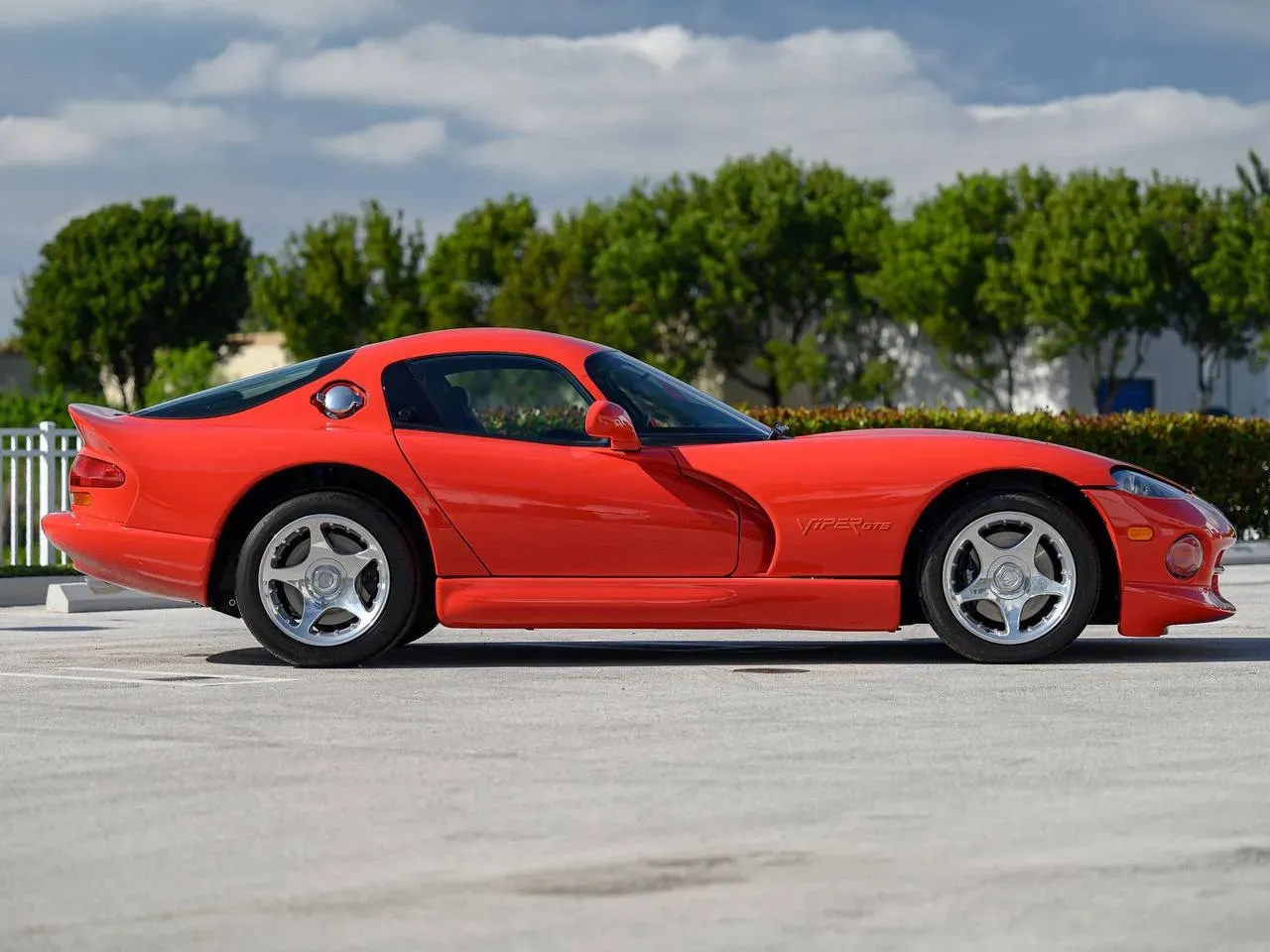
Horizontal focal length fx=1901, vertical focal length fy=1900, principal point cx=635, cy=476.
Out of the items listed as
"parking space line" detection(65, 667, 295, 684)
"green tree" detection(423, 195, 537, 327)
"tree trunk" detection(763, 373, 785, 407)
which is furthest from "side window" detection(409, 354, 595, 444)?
"green tree" detection(423, 195, 537, 327)

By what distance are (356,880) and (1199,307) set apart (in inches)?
2142

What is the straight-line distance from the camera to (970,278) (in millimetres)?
55875

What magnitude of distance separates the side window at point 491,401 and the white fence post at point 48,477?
7.10 meters

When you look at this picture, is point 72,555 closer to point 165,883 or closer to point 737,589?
point 737,589

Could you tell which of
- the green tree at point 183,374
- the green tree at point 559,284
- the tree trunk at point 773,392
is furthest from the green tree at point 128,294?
the tree trunk at point 773,392

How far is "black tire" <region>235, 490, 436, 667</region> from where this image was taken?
7.83 meters

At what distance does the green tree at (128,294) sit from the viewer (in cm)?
7519

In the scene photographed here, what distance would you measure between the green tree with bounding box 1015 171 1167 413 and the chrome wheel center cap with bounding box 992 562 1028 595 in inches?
1846

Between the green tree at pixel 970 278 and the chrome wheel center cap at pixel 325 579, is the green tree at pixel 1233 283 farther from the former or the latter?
the chrome wheel center cap at pixel 325 579

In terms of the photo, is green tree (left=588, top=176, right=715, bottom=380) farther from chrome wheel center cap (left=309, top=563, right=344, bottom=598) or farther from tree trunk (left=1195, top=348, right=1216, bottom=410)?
chrome wheel center cap (left=309, top=563, right=344, bottom=598)

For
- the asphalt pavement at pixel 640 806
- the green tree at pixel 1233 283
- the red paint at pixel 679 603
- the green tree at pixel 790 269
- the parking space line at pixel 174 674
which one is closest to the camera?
the asphalt pavement at pixel 640 806

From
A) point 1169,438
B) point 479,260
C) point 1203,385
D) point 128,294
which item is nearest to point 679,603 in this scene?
point 1169,438

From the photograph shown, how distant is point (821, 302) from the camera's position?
60.8m

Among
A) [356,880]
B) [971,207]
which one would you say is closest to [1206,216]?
[971,207]
